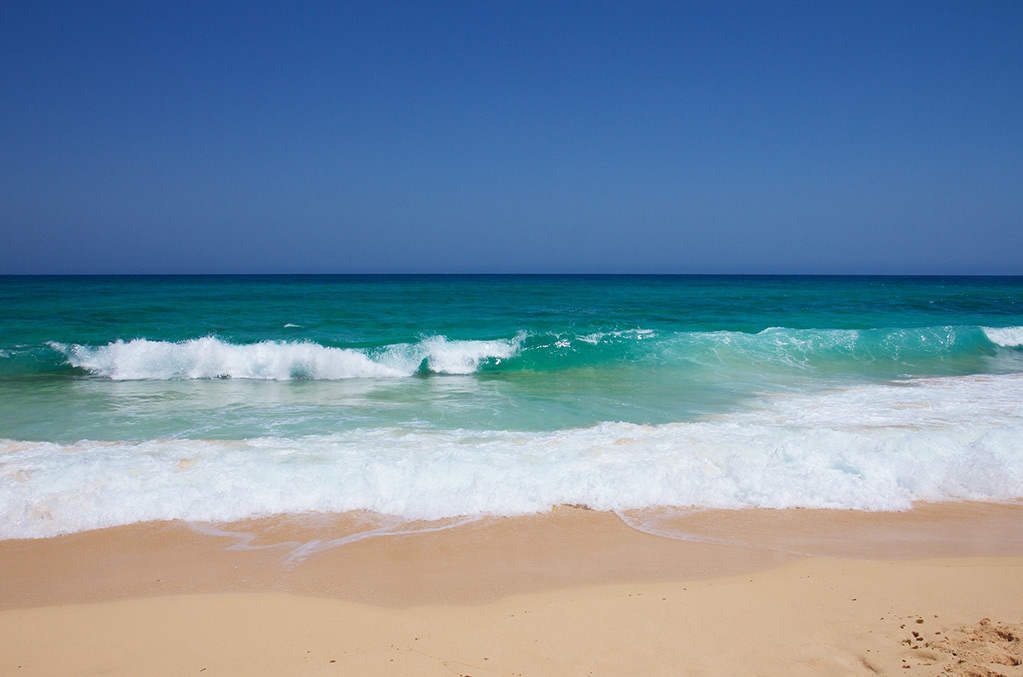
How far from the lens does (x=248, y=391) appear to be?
9.66 meters

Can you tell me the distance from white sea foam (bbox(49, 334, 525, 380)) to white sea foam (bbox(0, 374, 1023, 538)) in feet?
17.5

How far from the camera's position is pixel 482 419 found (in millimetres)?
7586

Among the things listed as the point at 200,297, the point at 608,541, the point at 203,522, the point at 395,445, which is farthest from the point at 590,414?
the point at 200,297

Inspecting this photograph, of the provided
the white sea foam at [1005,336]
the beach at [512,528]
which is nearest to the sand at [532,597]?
the beach at [512,528]

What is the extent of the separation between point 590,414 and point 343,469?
378 centimetres

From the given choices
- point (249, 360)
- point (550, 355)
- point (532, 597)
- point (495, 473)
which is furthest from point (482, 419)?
point (249, 360)

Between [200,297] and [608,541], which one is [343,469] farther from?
[200,297]

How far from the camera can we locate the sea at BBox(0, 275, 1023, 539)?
4848 mm

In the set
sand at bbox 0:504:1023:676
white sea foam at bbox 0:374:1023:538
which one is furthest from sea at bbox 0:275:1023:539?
sand at bbox 0:504:1023:676

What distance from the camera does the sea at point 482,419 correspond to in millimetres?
4848

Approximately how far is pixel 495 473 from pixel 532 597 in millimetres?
1847

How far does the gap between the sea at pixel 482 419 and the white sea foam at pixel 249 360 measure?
0.06 meters

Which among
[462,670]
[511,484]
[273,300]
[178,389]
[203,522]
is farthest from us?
[273,300]

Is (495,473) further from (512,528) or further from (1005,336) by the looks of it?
(1005,336)
